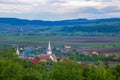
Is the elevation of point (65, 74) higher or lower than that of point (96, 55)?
higher

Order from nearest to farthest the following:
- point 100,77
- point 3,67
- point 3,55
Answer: point 100,77
point 3,67
point 3,55

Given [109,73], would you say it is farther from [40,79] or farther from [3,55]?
[3,55]

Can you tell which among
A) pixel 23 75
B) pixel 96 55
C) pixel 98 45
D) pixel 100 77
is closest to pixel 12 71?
pixel 23 75

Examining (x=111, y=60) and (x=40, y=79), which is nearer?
(x=40, y=79)

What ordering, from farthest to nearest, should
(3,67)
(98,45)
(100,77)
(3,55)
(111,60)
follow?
(98,45) < (111,60) < (3,55) < (3,67) < (100,77)

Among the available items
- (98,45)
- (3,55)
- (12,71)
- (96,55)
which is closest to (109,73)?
(12,71)

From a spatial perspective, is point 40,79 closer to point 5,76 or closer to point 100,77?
point 5,76

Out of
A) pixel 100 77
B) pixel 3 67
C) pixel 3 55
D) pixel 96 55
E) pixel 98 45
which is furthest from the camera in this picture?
pixel 98 45

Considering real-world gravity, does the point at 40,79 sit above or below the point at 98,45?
above

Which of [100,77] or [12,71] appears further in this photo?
[12,71]
